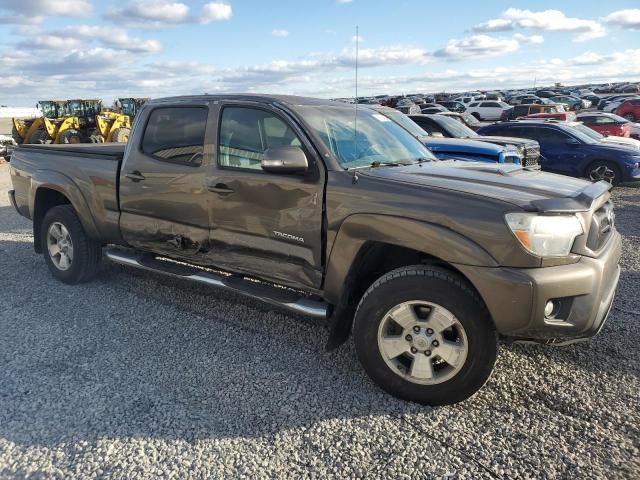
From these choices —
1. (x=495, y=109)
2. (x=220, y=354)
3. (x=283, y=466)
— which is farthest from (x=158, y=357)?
(x=495, y=109)

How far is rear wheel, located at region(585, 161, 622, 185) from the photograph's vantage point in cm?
1195

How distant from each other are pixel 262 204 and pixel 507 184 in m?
1.65

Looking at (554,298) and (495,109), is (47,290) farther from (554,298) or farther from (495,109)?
(495,109)

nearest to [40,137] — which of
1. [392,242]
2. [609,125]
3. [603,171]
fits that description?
[603,171]

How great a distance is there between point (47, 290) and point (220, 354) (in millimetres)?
2481

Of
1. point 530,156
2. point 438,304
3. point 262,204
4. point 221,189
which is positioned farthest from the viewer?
point 530,156

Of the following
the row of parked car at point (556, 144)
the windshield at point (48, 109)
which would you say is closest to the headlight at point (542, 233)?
the row of parked car at point (556, 144)

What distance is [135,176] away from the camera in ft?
15.1

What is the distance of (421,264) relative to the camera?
3307 millimetres

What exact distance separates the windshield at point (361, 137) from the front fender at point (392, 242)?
1.68ft

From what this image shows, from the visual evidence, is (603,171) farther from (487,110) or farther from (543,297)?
(487,110)

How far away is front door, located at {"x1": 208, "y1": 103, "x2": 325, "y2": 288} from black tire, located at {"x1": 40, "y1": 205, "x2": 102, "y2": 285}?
1.83 metres

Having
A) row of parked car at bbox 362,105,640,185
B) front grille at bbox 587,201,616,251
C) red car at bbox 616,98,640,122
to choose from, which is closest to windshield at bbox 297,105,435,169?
front grille at bbox 587,201,616,251

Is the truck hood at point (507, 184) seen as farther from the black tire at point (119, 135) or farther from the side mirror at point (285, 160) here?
the black tire at point (119, 135)
